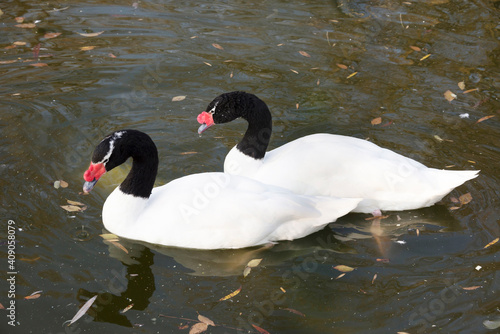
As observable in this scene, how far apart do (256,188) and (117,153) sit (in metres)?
1.21

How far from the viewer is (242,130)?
734cm

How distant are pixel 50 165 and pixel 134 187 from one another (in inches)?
53.2

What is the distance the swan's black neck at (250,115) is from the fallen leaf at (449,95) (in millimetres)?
2950

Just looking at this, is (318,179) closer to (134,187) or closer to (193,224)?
(193,224)

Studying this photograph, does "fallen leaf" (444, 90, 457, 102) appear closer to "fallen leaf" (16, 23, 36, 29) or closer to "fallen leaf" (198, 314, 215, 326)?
"fallen leaf" (198, 314, 215, 326)

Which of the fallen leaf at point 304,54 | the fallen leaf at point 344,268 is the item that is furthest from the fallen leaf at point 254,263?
the fallen leaf at point 304,54

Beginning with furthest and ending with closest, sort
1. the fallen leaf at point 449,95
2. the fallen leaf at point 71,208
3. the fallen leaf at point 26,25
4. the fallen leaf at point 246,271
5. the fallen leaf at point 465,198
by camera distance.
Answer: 1. the fallen leaf at point 26,25
2. the fallen leaf at point 449,95
3. the fallen leaf at point 465,198
4. the fallen leaf at point 71,208
5. the fallen leaf at point 246,271

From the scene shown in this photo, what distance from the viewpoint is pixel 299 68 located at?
8.72 m

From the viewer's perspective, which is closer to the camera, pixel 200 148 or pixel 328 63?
pixel 200 148

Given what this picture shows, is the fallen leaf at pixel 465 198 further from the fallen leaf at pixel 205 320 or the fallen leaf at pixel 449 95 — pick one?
the fallen leaf at pixel 205 320

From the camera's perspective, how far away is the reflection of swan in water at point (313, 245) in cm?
534

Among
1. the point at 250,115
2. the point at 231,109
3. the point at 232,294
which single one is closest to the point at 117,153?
the point at 231,109

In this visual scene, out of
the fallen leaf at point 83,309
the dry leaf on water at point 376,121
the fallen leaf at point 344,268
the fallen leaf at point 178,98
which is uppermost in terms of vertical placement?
the fallen leaf at point 178,98

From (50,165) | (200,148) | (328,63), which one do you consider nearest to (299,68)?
(328,63)
